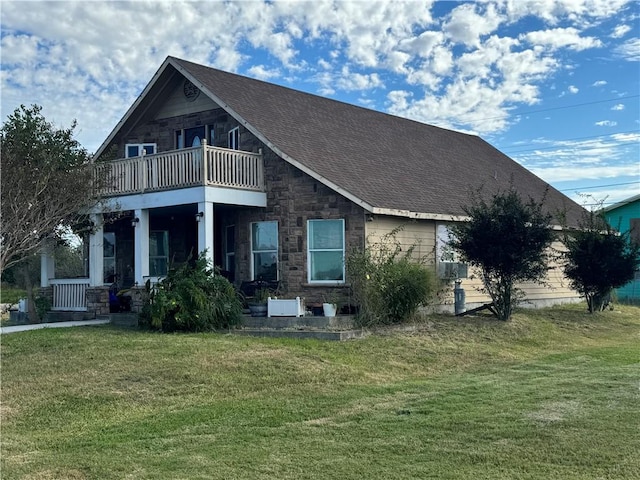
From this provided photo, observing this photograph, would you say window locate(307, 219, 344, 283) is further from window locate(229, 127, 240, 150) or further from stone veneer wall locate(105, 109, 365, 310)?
window locate(229, 127, 240, 150)

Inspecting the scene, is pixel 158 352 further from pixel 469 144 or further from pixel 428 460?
pixel 469 144

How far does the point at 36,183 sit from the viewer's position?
14.0 metres

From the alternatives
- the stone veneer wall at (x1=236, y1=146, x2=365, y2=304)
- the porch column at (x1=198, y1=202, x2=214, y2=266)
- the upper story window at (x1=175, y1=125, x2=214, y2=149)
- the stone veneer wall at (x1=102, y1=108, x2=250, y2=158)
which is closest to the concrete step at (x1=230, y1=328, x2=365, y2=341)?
the stone veneer wall at (x1=236, y1=146, x2=365, y2=304)

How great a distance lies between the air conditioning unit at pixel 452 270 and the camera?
17.6 metres

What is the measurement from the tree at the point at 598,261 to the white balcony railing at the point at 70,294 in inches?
550

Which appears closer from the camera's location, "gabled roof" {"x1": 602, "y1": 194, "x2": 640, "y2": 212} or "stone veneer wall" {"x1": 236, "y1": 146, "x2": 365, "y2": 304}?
"stone veneer wall" {"x1": 236, "y1": 146, "x2": 365, "y2": 304}

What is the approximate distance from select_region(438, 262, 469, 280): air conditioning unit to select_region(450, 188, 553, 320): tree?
3.66 ft

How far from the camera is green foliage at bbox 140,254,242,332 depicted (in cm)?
1373

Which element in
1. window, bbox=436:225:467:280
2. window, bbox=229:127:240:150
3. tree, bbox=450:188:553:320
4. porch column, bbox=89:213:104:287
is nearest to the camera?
tree, bbox=450:188:553:320

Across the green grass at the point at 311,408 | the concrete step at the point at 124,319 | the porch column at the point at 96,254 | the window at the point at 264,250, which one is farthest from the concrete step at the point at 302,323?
the porch column at the point at 96,254

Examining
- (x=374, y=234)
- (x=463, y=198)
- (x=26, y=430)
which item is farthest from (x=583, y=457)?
(x=463, y=198)

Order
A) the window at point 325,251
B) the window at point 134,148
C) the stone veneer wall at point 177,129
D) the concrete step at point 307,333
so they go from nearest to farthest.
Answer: the concrete step at point 307,333 → the window at point 325,251 → the stone veneer wall at point 177,129 → the window at point 134,148

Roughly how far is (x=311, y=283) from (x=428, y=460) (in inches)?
395

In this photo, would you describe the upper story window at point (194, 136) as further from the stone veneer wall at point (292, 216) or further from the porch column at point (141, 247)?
the porch column at point (141, 247)
